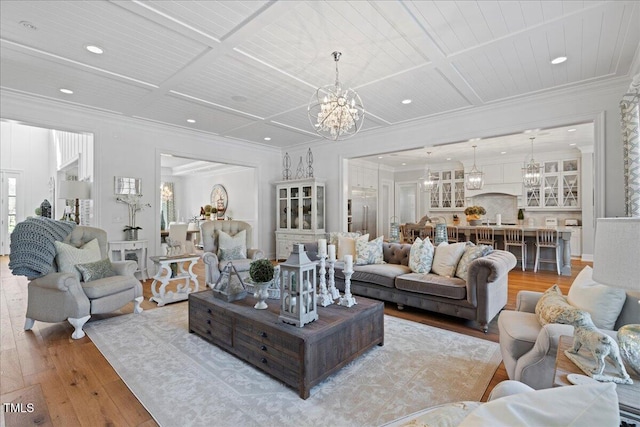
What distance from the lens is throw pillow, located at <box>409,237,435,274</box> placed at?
12.7 ft

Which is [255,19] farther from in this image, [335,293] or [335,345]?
[335,345]

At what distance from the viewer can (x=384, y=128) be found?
567 centimetres

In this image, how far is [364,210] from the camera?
9.12 metres

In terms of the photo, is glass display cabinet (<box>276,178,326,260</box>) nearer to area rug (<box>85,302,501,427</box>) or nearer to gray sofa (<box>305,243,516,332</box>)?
gray sofa (<box>305,243,516,332</box>)

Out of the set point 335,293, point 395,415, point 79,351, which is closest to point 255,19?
point 335,293

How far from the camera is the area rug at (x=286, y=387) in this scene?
1.84 meters

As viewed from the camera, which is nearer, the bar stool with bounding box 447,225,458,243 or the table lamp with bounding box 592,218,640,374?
the table lamp with bounding box 592,218,640,374

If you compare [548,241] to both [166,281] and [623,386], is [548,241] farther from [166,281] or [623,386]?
[166,281]

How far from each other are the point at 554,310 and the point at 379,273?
2147 millimetres

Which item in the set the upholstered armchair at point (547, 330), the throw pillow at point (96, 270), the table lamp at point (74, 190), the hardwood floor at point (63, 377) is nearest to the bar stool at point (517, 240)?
the hardwood floor at point (63, 377)

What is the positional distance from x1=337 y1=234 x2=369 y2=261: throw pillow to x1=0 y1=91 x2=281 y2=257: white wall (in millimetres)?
3360

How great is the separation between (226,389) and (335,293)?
1180 mm

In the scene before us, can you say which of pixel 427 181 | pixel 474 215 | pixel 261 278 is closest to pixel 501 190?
pixel 474 215

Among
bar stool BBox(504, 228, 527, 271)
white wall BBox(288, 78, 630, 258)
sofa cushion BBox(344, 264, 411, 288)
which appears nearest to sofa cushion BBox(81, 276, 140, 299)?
sofa cushion BBox(344, 264, 411, 288)
